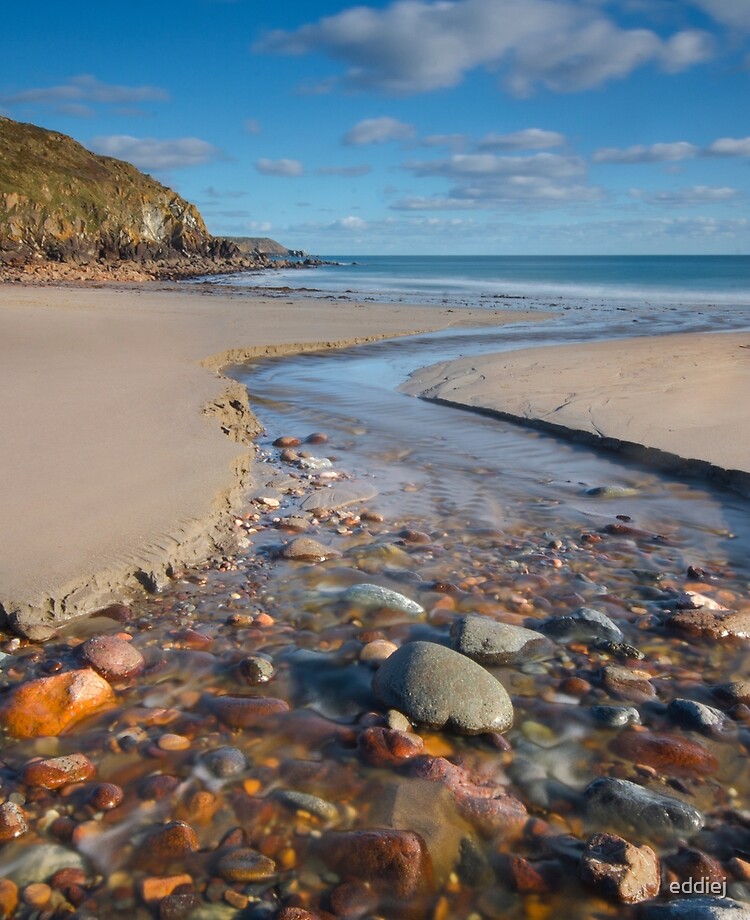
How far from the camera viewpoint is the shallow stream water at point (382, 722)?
1927 millimetres

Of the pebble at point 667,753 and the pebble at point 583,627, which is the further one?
the pebble at point 583,627

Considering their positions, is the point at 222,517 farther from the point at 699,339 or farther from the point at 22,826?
the point at 699,339

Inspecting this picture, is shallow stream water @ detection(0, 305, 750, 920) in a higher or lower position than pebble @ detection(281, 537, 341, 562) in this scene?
lower

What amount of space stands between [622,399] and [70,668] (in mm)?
6968

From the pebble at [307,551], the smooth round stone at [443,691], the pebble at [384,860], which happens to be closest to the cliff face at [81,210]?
the pebble at [307,551]

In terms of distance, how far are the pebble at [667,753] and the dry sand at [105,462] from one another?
2375mm

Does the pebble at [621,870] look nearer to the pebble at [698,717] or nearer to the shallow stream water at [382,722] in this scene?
the shallow stream water at [382,722]

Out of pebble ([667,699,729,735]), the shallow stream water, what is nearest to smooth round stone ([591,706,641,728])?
the shallow stream water

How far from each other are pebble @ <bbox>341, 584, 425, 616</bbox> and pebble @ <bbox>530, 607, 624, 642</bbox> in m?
0.62

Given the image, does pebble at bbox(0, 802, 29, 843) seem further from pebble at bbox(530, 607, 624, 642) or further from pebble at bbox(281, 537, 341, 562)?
pebble at bbox(530, 607, 624, 642)

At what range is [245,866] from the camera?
1936mm

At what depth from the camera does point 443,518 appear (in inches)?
185

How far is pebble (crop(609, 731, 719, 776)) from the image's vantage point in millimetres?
2363

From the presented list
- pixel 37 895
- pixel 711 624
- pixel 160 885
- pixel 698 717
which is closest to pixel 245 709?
pixel 160 885
